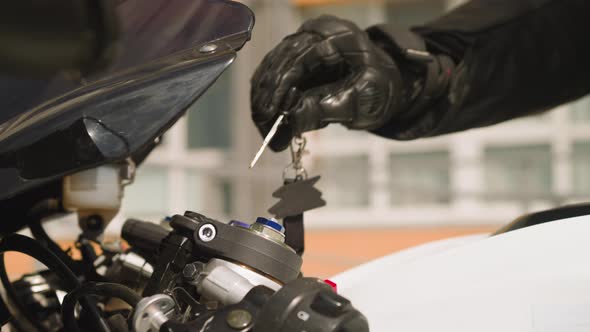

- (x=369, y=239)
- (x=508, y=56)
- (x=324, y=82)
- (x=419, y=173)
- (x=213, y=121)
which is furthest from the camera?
(x=213, y=121)

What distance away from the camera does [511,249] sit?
0.70m

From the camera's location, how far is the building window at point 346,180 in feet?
15.1

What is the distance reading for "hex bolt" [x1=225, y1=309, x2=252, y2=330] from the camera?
568 mm

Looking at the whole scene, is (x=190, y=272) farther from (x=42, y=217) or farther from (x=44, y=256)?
(x=42, y=217)

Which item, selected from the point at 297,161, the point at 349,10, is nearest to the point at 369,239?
the point at 349,10

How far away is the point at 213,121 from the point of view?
4902 millimetres

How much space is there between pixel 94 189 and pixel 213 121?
13.4ft

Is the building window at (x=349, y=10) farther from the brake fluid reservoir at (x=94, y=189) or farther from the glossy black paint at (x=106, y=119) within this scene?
the glossy black paint at (x=106, y=119)

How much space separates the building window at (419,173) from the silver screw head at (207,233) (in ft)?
13.0

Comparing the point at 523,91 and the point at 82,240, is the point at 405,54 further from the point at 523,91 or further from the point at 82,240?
the point at 82,240

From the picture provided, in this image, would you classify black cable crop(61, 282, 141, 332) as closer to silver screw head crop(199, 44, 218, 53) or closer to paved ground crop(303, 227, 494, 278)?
silver screw head crop(199, 44, 218, 53)

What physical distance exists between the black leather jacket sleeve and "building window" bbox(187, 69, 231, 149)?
3.58m

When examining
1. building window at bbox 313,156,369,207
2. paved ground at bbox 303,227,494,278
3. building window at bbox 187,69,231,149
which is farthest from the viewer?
building window at bbox 187,69,231,149

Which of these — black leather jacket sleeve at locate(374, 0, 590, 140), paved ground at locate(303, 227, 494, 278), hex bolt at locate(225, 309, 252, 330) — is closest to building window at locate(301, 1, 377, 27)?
paved ground at locate(303, 227, 494, 278)
